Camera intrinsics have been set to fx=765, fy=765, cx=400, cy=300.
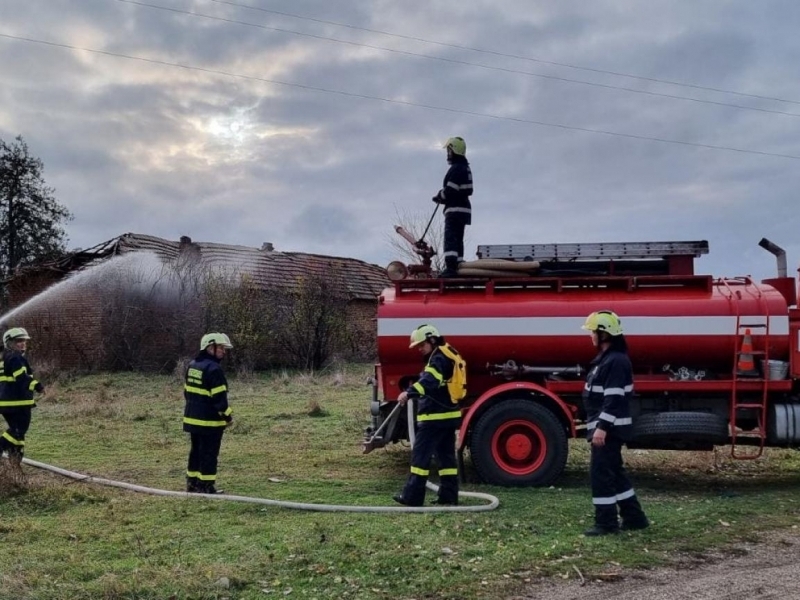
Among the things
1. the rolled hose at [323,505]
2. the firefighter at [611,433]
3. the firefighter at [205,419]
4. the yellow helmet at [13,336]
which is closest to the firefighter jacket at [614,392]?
the firefighter at [611,433]

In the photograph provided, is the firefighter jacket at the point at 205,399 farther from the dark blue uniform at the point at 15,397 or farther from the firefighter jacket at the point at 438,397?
the dark blue uniform at the point at 15,397

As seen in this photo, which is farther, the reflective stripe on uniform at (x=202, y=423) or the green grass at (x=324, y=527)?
the reflective stripe on uniform at (x=202, y=423)

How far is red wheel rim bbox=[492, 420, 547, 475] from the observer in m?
8.05

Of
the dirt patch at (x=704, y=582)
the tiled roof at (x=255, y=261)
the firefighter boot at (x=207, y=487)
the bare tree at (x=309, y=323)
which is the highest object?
the tiled roof at (x=255, y=261)

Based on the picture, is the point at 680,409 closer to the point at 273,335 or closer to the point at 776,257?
the point at 776,257

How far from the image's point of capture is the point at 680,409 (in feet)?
27.0

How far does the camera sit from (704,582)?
16.9ft

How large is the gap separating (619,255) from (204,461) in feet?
16.3

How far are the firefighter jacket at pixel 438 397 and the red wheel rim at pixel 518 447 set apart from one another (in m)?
1.03

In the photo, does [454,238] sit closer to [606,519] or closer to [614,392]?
[614,392]

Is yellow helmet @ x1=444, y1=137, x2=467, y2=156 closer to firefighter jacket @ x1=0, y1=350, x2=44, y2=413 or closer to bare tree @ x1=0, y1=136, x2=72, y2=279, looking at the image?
firefighter jacket @ x1=0, y1=350, x2=44, y2=413

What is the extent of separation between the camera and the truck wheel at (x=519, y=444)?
8.00m

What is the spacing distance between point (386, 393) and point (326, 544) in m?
3.03

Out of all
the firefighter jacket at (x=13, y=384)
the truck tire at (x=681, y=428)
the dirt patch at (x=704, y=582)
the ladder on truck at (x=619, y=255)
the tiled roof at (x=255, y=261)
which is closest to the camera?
the dirt patch at (x=704, y=582)
